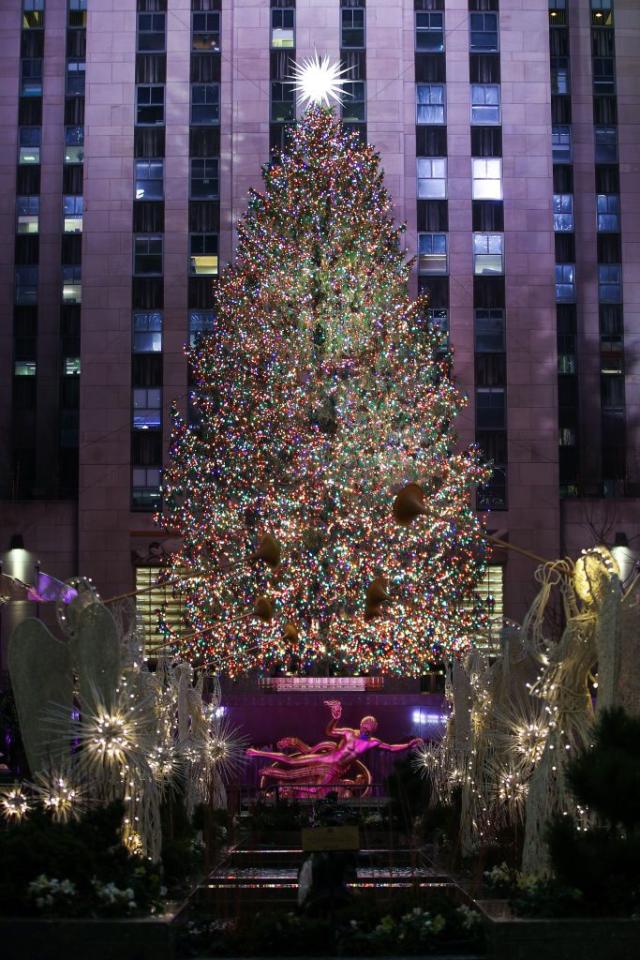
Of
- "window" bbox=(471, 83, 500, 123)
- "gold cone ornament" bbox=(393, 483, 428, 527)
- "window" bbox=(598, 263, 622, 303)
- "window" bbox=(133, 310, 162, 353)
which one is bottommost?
"gold cone ornament" bbox=(393, 483, 428, 527)

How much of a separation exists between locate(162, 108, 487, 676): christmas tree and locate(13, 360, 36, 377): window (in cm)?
1425

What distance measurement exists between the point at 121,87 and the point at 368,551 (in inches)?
998

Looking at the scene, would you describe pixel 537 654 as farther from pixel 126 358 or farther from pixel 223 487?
pixel 126 358

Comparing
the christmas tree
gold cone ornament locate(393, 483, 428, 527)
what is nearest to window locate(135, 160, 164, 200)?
the christmas tree

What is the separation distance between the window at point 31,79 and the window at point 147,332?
9.61m

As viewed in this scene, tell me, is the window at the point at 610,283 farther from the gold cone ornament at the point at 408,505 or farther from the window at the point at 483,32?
the gold cone ornament at the point at 408,505

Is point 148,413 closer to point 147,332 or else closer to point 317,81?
point 147,332

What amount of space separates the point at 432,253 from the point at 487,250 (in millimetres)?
2004

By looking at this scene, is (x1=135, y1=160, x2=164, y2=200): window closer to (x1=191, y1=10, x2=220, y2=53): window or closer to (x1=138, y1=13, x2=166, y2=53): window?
(x1=138, y1=13, x2=166, y2=53): window

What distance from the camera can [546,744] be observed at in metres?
15.8

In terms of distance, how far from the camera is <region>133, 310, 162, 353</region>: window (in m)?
55.2

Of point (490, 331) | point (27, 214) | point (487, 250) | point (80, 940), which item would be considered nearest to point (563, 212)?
point (487, 250)

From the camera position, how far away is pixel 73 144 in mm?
57188

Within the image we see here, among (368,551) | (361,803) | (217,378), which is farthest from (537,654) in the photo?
(217,378)
